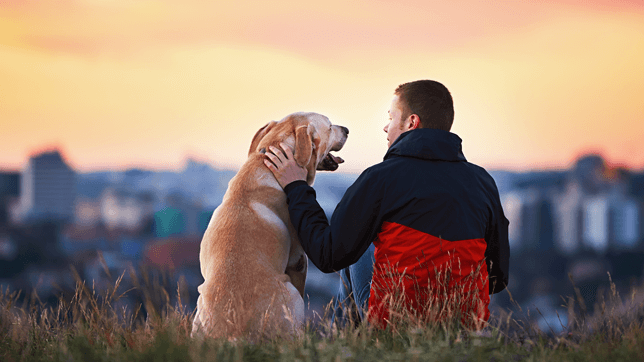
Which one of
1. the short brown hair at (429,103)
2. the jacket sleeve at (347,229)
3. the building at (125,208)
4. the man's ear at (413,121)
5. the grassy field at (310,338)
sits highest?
the short brown hair at (429,103)

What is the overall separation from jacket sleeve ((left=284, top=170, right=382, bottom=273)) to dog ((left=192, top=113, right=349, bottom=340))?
0.84 feet

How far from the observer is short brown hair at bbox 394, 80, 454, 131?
350 cm

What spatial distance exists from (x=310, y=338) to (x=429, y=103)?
1.64m

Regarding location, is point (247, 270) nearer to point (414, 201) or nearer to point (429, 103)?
point (414, 201)

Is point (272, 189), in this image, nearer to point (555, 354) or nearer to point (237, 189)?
point (237, 189)

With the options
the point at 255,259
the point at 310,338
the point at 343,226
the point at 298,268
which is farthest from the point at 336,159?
the point at 310,338

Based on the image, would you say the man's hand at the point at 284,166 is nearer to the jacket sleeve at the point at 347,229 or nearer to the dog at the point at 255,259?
the dog at the point at 255,259

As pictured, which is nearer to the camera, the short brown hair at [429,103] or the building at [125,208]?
the short brown hair at [429,103]

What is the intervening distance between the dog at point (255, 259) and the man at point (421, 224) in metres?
0.24

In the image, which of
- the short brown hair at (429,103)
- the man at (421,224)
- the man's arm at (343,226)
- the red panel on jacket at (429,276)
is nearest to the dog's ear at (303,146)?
the man's arm at (343,226)

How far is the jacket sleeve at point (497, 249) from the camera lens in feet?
11.4

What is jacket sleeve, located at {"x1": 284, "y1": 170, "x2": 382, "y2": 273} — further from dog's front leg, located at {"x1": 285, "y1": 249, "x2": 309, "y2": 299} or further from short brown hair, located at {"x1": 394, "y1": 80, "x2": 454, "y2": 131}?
short brown hair, located at {"x1": 394, "y1": 80, "x2": 454, "y2": 131}

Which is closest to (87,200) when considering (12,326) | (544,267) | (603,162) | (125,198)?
(125,198)

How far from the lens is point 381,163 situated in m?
3.32
